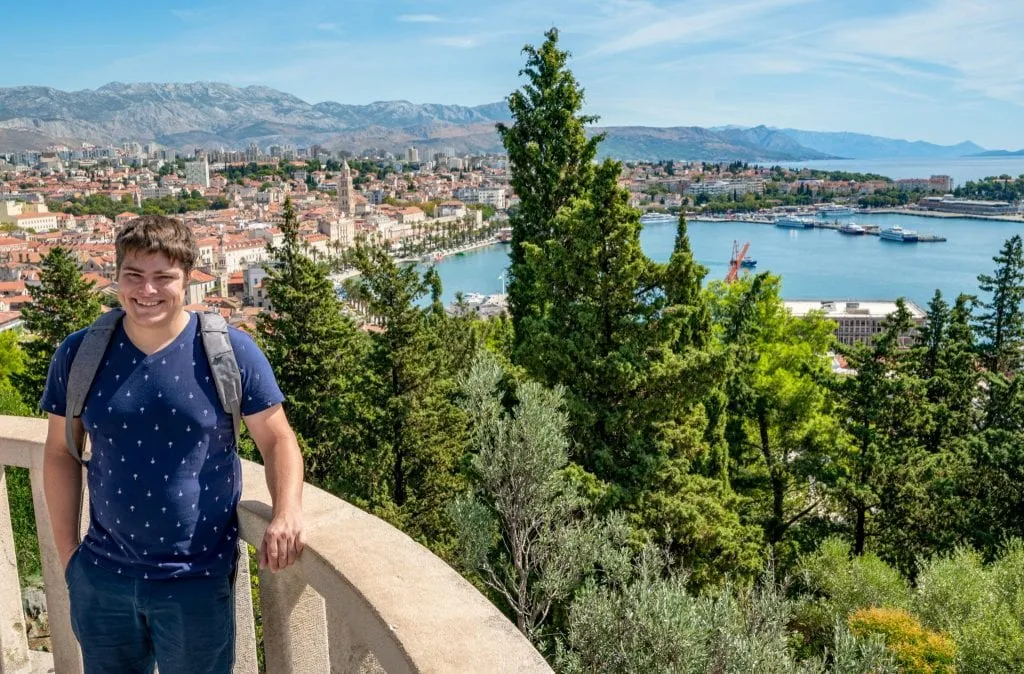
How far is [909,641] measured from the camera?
5457 mm

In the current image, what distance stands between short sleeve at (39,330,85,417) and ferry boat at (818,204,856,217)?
100842 mm

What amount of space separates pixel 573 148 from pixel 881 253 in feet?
207

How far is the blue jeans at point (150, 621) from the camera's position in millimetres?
1124

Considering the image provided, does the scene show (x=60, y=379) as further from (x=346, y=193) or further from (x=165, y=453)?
(x=346, y=193)

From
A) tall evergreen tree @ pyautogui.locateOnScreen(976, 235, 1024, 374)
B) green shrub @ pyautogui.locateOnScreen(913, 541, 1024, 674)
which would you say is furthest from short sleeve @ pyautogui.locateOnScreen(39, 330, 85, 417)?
tall evergreen tree @ pyautogui.locateOnScreen(976, 235, 1024, 374)

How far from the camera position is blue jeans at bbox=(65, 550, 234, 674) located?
1.12 meters

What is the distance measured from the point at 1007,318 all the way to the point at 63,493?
1631 cm

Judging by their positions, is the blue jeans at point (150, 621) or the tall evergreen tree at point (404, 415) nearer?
the blue jeans at point (150, 621)

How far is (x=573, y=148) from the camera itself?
793 cm

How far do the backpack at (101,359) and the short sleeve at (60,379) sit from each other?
0.02 m

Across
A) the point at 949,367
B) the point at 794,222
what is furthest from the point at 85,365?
the point at 794,222

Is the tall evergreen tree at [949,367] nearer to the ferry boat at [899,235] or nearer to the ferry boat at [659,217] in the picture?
the ferry boat at [899,235]

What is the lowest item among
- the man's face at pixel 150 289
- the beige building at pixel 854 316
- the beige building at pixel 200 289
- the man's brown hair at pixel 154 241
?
the beige building at pixel 200 289

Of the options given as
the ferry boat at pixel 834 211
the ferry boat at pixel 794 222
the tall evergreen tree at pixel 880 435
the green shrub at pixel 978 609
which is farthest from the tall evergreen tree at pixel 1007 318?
the ferry boat at pixel 834 211
